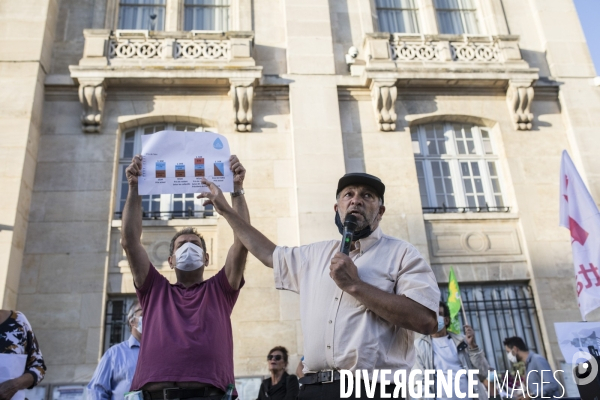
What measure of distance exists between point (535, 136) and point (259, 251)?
9988 millimetres

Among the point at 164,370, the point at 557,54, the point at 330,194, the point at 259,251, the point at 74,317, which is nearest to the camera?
the point at 164,370

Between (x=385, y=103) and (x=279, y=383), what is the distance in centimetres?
650

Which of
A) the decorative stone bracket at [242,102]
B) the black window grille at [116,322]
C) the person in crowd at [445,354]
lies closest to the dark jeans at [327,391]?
the person in crowd at [445,354]

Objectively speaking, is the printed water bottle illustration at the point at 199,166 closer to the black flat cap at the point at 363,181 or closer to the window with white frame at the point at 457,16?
the black flat cap at the point at 363,181

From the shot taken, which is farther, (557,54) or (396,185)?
(557,54)

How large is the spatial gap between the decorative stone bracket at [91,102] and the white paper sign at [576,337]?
896cm

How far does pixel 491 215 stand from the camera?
10883mm

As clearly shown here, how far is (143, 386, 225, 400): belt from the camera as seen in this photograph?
119 inches

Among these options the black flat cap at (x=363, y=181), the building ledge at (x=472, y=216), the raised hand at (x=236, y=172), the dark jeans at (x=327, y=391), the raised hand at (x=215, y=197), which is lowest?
the dark jeans at (x=327, y=391)

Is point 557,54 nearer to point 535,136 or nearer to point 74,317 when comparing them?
point 535,136

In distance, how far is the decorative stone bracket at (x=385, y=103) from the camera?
37.3 ft

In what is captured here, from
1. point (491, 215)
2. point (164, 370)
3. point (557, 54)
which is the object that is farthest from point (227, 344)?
point (557, 54)

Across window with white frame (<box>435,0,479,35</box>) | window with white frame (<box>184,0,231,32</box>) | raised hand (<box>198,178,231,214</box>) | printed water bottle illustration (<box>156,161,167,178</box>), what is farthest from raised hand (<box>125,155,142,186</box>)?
window with white frame (<box>435,0,479,35</box>)

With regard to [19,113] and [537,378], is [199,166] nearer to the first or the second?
[537,378]
